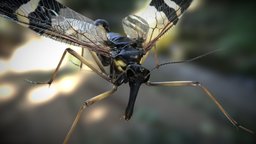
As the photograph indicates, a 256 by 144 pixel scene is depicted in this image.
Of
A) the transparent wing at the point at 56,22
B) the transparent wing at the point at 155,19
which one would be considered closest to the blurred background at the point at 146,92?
the transparent wing at the point at 155,19

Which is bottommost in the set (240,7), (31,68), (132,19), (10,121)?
(240,7)

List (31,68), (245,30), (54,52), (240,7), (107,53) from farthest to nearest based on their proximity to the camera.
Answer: (240,7), (245,30), (31,68), (54,52), (107,53)

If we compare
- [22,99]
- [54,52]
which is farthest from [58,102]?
[54,52]

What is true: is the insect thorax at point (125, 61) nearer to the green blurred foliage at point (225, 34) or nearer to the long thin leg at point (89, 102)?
the long thin leg at point (89, 102)

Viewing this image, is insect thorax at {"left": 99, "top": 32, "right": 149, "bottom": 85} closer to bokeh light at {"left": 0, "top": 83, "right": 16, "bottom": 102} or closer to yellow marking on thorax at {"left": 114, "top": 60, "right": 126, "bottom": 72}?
yellow marking on thorax at {"left": 114, "top": 60, "right": 126, "bottom": 72}

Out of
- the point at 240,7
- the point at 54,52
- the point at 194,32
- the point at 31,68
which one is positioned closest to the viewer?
the point at 54,52

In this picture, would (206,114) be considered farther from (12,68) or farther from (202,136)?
(12,68)

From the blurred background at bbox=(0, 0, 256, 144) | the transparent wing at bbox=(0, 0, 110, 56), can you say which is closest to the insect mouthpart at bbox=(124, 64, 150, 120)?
the transparent wing at bbox=(0, 0, 110, 56)
